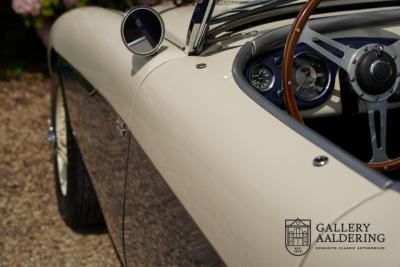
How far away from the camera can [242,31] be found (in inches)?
96.3

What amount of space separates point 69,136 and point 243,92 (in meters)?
1.84

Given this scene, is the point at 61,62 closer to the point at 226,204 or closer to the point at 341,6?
the point at 341,6

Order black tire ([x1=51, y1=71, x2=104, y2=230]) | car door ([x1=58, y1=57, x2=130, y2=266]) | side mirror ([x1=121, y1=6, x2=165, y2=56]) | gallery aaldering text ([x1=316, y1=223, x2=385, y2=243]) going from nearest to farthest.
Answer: gallery aaldering text ([x1=316, y1=223, x2=385, y2=243])
side mirror ([x1=121, y1=6, x2=165, y2=56])
car door ([x1=58, y1=57, x2=130, y2=266])
black tire ([x1=51, y1=71, x2=104, y2=230])

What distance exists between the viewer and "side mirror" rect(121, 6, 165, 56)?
2.38 metres

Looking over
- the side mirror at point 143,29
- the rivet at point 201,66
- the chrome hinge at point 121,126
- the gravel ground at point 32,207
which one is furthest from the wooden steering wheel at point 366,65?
the gravel ground at point 32,207

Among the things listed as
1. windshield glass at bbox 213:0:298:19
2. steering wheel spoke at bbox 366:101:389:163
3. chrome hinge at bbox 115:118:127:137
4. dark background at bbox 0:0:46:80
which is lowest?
dark background at bbox 0:0:46:80

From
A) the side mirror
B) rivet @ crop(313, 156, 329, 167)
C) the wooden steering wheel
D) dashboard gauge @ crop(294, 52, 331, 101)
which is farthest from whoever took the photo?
the side mirror

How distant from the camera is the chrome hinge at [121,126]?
2.43 meters

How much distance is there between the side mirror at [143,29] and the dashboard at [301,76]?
0.33 metres

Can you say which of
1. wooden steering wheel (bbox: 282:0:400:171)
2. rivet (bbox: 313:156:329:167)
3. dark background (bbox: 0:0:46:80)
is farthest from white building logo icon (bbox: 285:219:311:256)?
dark background (bbox: 0:0:46:80)

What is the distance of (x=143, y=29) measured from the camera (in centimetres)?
246

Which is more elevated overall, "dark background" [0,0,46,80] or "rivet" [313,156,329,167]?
"rivet" [313,156,329,167]

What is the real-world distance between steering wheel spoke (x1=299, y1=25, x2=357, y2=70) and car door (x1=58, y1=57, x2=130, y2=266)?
2.16 feet

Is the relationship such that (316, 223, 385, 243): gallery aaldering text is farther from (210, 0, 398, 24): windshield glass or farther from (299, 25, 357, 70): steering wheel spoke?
(210, 0, 398, 24): windshield glass
